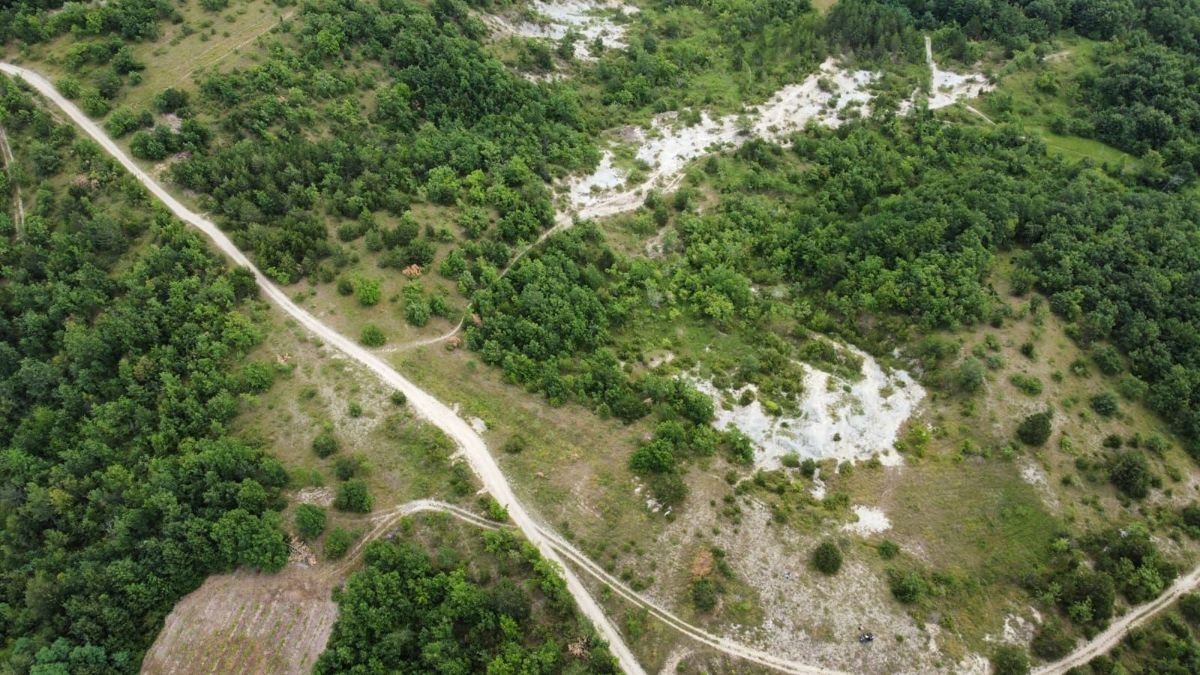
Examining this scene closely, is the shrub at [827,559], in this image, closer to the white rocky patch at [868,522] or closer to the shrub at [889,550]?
the white rocky patch at [868,522]

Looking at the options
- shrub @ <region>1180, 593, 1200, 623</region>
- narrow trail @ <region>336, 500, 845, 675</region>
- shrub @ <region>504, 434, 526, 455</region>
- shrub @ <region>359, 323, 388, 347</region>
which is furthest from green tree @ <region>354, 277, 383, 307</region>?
shrub @ <region>1180, 593, 1200, 623</region>

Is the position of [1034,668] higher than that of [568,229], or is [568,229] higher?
[568,229]

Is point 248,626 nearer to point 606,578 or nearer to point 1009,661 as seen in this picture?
point 606,578

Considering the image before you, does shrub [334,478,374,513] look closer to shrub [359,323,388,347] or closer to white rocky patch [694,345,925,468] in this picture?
shrub [359,323,388,347]

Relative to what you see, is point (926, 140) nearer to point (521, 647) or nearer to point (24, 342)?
point (521, 647)

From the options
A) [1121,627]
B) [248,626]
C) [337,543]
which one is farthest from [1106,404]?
[248,626]

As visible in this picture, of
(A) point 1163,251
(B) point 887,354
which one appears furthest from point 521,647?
(A) point 1163,251
